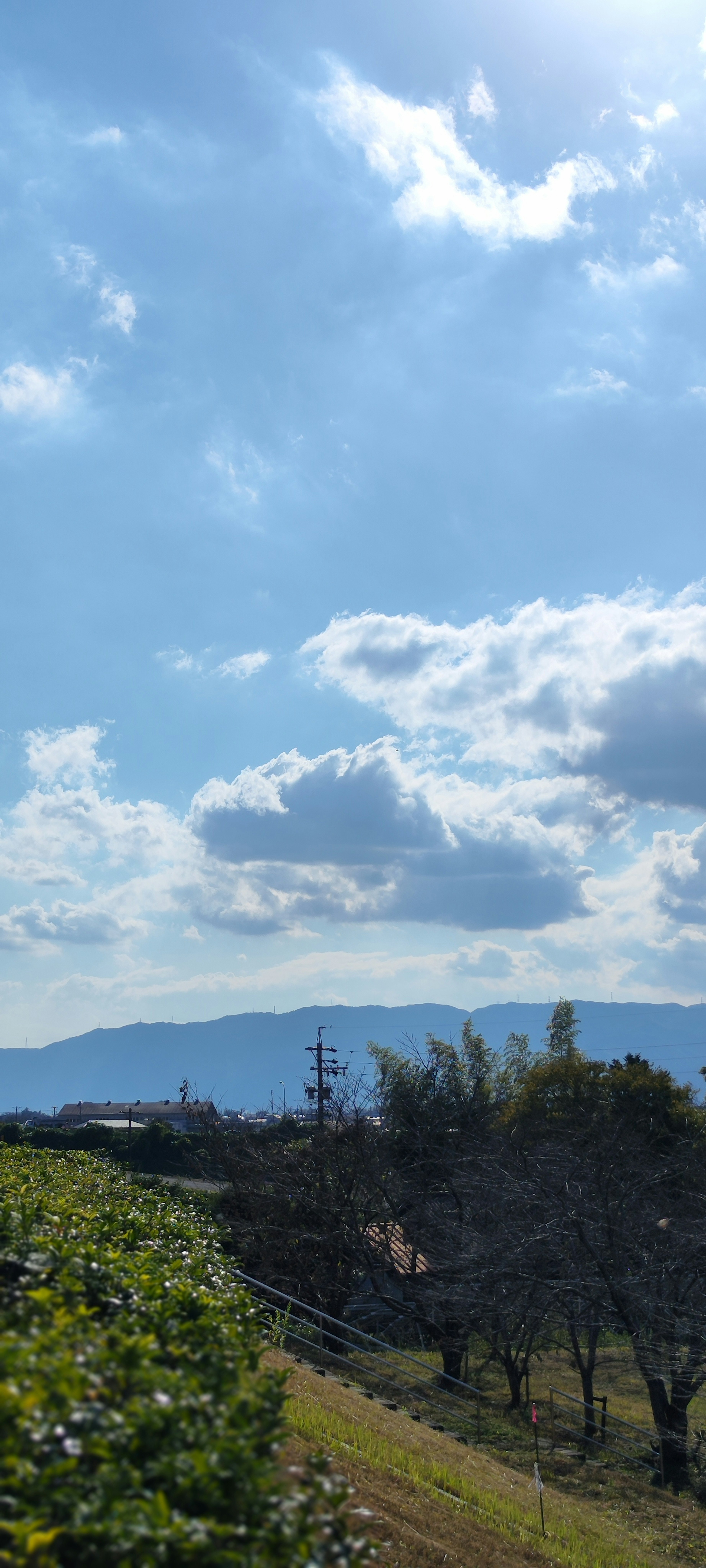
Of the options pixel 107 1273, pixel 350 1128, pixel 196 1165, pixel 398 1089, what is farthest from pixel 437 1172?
pixel 107 1273

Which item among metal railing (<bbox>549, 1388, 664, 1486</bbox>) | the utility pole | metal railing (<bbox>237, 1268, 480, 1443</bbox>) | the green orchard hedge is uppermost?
the green orchard hedge

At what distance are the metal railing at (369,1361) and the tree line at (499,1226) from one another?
80 centimetres

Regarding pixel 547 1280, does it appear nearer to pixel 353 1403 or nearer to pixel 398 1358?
pixel 353 1403

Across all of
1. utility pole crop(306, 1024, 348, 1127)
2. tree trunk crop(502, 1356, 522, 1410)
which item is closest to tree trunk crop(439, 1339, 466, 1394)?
tree trunk crop(502, 1356, 522, 1410)

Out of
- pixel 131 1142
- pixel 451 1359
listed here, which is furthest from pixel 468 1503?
pixel 131 1142

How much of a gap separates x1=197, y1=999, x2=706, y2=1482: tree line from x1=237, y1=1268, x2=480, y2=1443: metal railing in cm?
80

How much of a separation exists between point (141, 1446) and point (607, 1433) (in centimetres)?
2028

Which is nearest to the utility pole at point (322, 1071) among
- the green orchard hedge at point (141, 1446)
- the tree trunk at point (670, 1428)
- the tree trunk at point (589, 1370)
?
the tree trunk at point (589, 1370)

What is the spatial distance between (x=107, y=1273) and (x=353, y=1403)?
899 centimetres

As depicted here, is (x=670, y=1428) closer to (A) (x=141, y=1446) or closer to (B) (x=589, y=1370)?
(B) (x=589, y=1370)

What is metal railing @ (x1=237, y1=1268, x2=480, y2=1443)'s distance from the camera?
1284 centimetres

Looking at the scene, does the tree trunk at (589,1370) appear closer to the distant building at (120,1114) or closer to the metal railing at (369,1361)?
the metal railing at (369,1361)

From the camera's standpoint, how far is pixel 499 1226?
19.7 meters

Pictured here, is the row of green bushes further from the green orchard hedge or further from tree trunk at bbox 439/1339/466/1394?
the green orchard hedge
